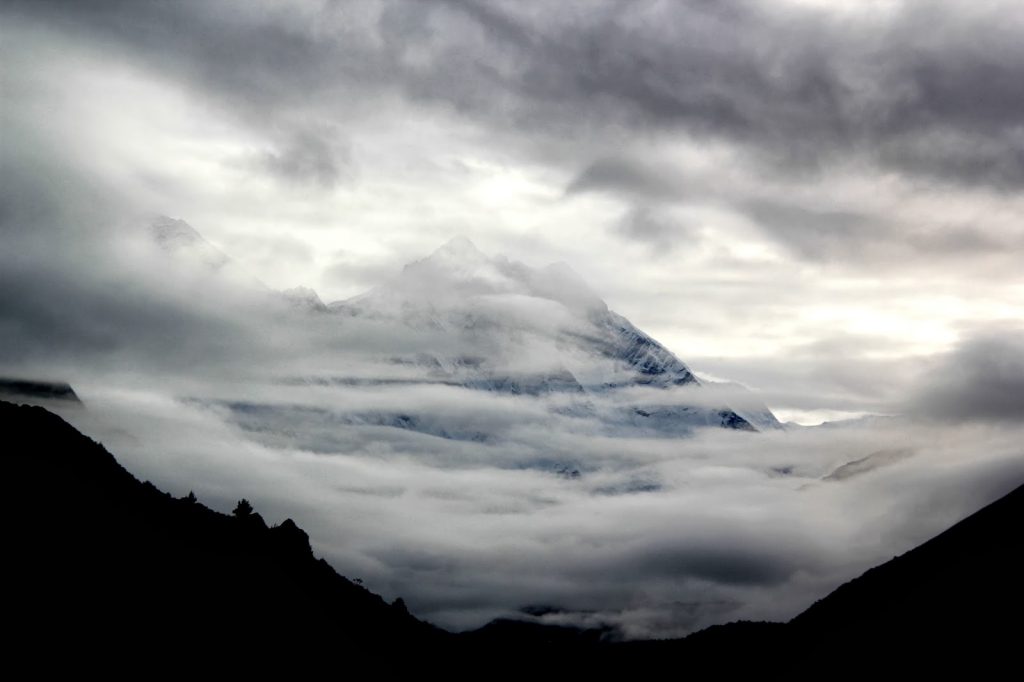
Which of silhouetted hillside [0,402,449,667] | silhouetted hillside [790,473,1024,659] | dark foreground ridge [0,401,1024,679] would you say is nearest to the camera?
silhouetted hillside [790,473,1024,659]

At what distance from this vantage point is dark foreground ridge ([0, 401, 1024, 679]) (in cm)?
13325

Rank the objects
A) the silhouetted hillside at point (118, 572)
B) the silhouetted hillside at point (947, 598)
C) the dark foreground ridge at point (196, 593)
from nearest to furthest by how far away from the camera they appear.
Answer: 1. the silhouetted hillside at point (947, 598)
2. the dark foreground ridge at point (196, 593)
3. the silhouetted hillside at point (118, 572)

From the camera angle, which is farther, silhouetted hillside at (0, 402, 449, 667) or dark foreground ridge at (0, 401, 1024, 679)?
silhouetted hillside at (0, 402, 449, 667)

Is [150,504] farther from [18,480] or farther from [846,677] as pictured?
[846,677]

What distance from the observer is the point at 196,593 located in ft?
543

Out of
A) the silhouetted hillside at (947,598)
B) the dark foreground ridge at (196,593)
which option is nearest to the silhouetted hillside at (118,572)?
the dark foreground ridge at (196,593)

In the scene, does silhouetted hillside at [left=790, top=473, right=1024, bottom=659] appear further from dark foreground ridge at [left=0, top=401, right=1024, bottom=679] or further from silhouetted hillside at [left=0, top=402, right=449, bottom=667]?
silhouetted hillside at [left=0, top=402, right=449, bottom=667]

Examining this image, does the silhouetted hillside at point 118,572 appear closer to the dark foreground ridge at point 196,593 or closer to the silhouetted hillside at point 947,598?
the dark foreground ridge at point 196,593

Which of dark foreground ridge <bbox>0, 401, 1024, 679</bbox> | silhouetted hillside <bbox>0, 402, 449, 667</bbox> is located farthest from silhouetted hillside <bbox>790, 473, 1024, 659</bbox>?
silhouetted hillside <bbox>0, 402, 449, 667</bbox>

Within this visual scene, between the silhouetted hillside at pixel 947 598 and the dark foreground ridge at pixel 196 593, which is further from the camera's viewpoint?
the dark foreground ridge at pixel 196 593

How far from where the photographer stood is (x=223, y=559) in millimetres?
185875

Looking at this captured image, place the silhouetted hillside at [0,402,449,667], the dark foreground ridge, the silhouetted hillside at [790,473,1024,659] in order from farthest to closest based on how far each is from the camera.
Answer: the silhouetted hillside at [0,402,449,667] < the dark foreground ridge < the silhouetted hillside at [790,473,1024,659]

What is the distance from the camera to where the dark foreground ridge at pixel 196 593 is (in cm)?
13325

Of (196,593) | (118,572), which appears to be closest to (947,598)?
(196,593)
